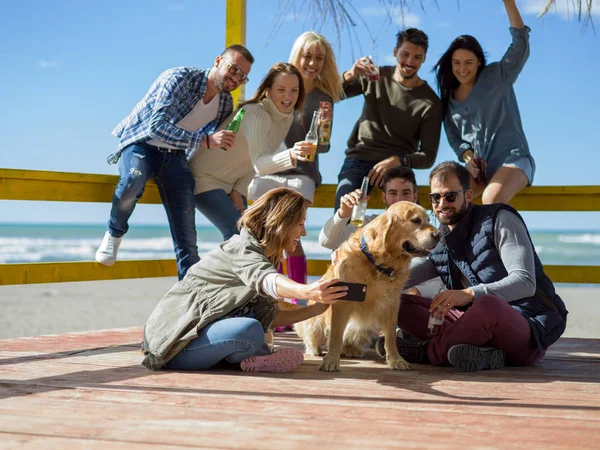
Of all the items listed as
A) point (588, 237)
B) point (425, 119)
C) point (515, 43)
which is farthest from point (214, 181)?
point (588, 237)

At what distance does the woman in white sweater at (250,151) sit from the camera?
4355mm

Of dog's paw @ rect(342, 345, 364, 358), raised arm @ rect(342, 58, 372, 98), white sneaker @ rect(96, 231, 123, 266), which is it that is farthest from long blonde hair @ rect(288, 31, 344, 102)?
dog's paw @ rect(342, 345, 364, 358)

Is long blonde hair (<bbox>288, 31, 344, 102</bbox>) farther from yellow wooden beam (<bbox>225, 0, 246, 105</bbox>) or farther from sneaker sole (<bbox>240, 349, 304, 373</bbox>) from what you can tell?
sneaker sole (<bbox>240, 349, 304, 373</bbox>)

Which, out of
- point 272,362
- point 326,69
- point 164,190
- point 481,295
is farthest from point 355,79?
point 272,362

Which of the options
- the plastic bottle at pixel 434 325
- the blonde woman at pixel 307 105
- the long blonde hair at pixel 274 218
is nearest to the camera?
the long blonde hair at pixel 274 218

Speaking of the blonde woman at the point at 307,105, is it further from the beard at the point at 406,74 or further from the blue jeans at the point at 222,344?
the blue jeans at the point at 222,344

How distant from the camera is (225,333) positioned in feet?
9.88

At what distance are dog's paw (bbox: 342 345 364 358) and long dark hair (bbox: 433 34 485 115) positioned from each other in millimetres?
1924

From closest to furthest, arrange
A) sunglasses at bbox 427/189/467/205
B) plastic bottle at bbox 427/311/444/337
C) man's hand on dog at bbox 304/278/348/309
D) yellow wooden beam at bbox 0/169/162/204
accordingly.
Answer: man's hand on dog at bbox 304/278/348/309, plastic bottle at bbox 427/311/444/337, sunglasses at bbox 427/189/467/205, yellow wooden beam at bbox 0/169/162/204

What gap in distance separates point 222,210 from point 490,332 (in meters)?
1.98

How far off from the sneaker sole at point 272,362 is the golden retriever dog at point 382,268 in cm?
16

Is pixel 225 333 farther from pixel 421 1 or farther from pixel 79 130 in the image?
pixel 79 130

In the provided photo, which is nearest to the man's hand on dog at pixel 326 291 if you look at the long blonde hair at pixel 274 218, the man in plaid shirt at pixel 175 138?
the long blonde hair at pixel 274 218

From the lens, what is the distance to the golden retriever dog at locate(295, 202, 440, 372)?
319 cm
